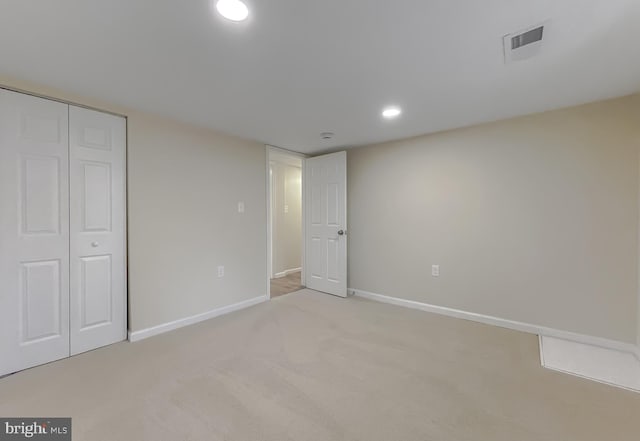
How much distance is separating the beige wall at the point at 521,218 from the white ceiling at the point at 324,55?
34 centimetres

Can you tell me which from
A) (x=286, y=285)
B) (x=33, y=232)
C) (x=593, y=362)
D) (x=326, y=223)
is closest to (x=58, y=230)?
(x=33, y=232)

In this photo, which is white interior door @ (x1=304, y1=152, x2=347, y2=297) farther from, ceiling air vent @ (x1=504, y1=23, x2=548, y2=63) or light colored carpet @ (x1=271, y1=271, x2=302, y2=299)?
ceiling air vent @ (x1=504, y1=23, x2=548, y2=63)

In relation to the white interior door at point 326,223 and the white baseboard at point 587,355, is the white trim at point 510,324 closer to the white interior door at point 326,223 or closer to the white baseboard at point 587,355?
the white baseboard at point 587,355

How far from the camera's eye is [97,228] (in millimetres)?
2344

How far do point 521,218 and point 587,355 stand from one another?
1.24 meters

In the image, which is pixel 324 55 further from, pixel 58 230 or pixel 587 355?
pixel 587 355

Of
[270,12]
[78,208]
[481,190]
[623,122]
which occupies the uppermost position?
[270,12]

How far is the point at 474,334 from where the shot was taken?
103 inches

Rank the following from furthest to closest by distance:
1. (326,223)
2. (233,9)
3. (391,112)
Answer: (326,223) < (391,112) < (233,9)

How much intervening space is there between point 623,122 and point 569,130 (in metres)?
0.33

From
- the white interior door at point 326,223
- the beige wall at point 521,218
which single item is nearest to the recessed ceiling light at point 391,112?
the beige wall at point 521,218

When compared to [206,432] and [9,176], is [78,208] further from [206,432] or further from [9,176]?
[206,432]

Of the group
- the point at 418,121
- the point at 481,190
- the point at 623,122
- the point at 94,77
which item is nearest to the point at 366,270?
the point at 481,190

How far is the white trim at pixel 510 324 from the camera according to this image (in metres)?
2.29
